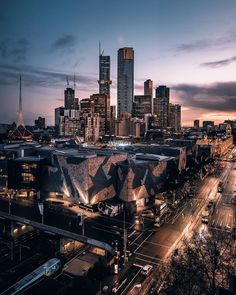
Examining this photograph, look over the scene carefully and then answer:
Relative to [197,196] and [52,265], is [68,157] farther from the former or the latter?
[197,196]

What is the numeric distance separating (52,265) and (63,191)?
111 feet

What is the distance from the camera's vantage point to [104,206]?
218 feet

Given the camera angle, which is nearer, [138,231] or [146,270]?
[146,270]

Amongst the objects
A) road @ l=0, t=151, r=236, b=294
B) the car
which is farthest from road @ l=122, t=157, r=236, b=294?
the car

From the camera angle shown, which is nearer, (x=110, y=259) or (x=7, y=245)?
(x=110, y=259)

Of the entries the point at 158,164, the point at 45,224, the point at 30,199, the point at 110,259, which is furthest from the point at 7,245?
the point at 158,164

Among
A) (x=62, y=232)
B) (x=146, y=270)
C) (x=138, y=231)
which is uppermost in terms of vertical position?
(x=62, y=232)

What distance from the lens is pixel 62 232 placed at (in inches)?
2047

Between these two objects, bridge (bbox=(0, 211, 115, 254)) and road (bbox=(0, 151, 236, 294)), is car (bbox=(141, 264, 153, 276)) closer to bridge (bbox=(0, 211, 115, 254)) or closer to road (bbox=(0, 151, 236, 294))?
road (bbox=(0, 151, 236, 294))

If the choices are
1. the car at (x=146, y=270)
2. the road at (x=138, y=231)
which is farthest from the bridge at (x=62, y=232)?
the car at (x=146, y=270)

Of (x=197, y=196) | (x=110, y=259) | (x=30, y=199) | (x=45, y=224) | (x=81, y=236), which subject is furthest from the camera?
(x=197, y=196)

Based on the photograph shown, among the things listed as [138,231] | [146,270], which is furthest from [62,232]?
[146,270]

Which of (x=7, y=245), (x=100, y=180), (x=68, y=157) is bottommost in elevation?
(x=7, y=245)

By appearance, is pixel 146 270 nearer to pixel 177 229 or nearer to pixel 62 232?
pixel 177 229
